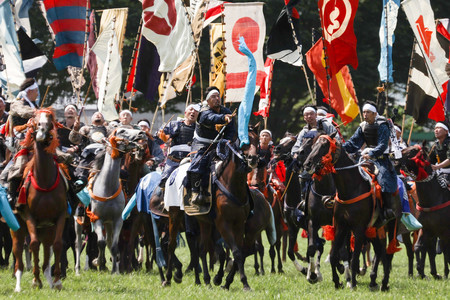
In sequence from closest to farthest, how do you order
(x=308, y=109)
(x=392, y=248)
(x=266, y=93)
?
1. (x=392, y=248)
2. (x=308, y=109)
3. (x=266, y=93)

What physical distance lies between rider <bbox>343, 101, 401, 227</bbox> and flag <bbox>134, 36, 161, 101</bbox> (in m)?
7.45

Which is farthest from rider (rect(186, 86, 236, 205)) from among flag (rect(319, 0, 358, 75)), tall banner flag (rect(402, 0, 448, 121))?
tall banner flag (rect(402, 0, 448, 121))

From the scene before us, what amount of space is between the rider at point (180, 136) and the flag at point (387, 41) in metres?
3.87

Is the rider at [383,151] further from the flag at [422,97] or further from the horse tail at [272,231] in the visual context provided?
the flag at [422,97]

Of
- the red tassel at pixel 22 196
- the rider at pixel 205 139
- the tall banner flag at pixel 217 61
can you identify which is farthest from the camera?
the tall banner flag at pixel 217 61

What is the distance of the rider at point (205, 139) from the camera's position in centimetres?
1353

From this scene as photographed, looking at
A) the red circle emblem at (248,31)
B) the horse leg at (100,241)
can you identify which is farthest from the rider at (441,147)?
the horse leg at (100,241)

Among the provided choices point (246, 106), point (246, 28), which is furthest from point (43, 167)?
point (246, 28)

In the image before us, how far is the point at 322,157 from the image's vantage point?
520 inches

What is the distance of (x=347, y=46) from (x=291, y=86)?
59.1ft

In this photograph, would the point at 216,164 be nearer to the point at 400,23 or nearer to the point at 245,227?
the point at 245,227

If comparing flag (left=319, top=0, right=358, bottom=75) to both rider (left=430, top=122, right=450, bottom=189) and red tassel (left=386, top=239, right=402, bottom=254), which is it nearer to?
rider (left=430, top=122, right=450, bottom=189)

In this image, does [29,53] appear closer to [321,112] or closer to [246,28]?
[246,28]

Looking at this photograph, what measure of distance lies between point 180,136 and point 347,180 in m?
3.08
